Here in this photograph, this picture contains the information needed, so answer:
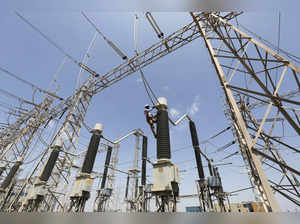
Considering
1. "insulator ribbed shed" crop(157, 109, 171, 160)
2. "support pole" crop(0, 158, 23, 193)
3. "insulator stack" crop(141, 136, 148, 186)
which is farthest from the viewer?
"insulator stack" crop(141, 136, 148, 186)

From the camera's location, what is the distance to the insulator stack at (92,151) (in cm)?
631

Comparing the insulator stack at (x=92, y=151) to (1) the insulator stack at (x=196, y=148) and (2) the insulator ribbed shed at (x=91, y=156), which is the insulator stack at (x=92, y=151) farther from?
(1) the insulator stack at (x=196, y=148)

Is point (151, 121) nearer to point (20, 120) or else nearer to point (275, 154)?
point (275, 154)

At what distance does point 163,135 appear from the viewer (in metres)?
4.44

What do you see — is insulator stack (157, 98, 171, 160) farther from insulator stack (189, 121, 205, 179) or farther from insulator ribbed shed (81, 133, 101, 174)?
insulator stack (189, 121, 205, 179)

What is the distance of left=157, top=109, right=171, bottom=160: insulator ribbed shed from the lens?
13.3ft

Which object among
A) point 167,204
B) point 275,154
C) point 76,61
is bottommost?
point 167,204

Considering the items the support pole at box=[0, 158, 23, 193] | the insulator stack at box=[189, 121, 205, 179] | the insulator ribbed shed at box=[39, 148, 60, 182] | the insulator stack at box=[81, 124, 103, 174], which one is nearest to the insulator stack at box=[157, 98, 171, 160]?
the insulator stack at box=[81, 124, 103, 174]

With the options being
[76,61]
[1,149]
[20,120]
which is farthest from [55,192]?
[1,149]

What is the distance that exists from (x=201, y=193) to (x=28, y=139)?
15.9 metres

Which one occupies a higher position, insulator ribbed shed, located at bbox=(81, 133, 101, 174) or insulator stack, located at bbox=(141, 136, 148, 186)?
insulator stack, located at bbox=(141, 136, 148, 186)

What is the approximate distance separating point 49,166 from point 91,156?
9.42 ft

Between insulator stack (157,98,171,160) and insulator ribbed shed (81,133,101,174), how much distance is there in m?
4.05
